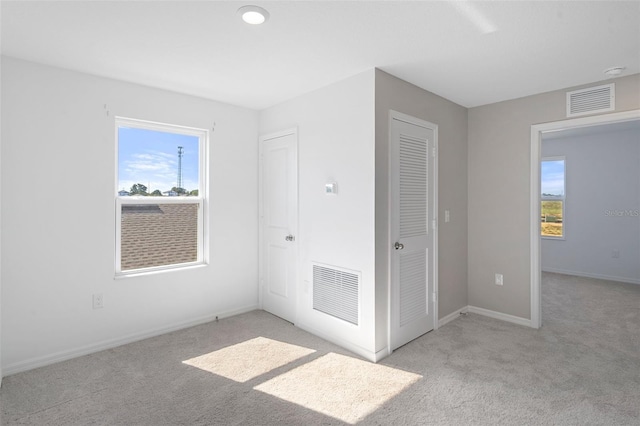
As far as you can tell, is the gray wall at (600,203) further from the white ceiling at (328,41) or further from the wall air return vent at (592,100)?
the white ceiling at (328,41)

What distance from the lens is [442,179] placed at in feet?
12.3

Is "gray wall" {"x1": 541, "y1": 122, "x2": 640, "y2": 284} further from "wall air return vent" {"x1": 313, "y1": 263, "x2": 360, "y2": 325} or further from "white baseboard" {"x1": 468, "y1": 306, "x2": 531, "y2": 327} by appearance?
"wall air return vent" {"x1": 313, "y1": 263, "x2": 360, "y2": 325}

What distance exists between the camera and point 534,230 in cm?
367

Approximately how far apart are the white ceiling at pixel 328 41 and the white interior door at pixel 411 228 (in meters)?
0.58

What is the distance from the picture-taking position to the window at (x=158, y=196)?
3365mm

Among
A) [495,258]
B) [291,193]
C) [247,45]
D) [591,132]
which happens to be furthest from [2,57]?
[591,132]

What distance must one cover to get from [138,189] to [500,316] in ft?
13.7

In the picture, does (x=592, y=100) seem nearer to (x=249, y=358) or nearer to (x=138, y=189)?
(x=249, y=358)

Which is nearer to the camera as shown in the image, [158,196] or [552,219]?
[158,196]

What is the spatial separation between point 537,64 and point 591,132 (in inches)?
155

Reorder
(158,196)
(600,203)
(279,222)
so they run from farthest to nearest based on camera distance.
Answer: (600,203), (279,222), (158,196)

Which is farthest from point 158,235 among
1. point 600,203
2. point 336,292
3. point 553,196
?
point 600,203

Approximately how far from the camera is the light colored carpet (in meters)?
2.16

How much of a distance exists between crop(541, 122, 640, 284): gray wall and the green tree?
6422 millimetres
